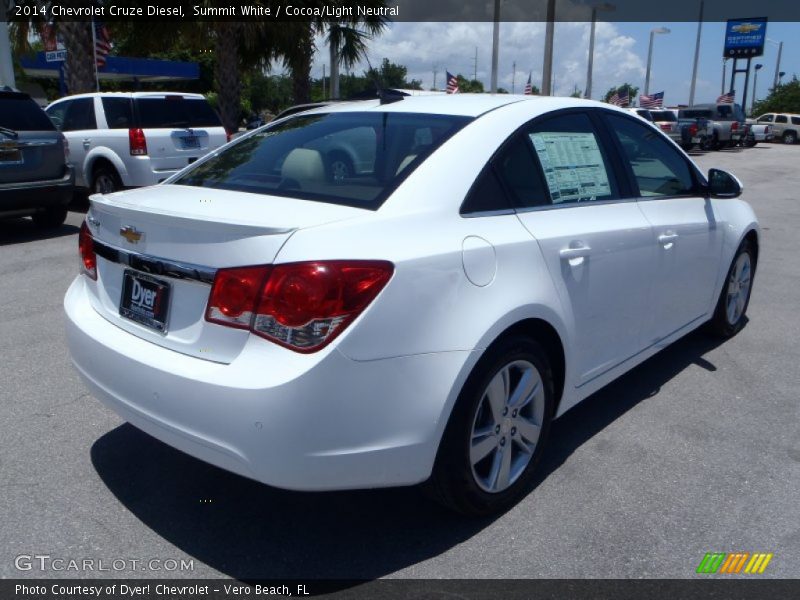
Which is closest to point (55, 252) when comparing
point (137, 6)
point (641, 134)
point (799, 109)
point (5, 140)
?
point (5, 140)

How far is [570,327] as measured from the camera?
3.22 metres

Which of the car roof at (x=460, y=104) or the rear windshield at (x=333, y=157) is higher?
the car roof at (x=460, y=104)

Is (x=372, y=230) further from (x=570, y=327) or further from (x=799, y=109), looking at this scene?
(x=799, y=109)

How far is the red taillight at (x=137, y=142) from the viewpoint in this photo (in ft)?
33.3

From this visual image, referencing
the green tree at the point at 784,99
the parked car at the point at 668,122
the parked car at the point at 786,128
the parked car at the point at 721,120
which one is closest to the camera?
the parked car at the point at 668,122

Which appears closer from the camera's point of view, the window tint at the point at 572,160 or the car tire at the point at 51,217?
the window tint at the point at 572,160

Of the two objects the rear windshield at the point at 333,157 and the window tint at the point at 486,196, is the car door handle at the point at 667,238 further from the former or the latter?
the rear windshield at the point at 333,157

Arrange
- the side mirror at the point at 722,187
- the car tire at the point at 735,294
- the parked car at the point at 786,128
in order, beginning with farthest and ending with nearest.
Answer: the parked car at the point at 786,128 → the car tire at the point at 735,294 → the side mirror at the point at 722,187

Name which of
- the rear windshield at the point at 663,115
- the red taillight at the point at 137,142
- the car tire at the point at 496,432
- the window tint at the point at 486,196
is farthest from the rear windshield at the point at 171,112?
the rear windshield at the point at 663,115

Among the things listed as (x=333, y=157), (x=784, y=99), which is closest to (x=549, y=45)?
(x=333, y=157)

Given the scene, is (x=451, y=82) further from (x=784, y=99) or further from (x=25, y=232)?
(x=784, y=99)

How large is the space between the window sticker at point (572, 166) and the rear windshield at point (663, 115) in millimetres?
26486

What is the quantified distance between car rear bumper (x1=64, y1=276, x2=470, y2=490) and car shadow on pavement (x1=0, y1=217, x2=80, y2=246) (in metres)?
7.04

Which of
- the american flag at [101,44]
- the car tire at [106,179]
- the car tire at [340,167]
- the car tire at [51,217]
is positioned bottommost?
the car tire at [51,217]
